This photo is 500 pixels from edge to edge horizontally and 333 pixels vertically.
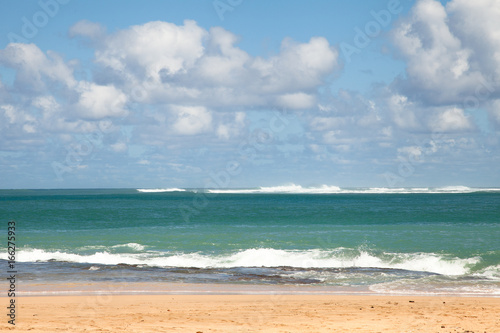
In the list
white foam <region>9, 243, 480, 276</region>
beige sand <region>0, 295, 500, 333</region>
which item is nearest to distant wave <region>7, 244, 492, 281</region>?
white foam <region>9, 243, 480, 276</region>

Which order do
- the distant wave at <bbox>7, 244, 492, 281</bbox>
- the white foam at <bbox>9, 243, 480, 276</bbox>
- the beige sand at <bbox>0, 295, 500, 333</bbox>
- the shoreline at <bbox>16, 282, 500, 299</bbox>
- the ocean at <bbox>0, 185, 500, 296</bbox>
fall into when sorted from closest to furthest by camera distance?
the beige sand at <bbox>0, 295, 500, 333</bbox> → the shoreline at <bbox>16, 282, 500, 299</bbox> → the ocean at <bbox>0, 185, 500, 296</bbox> → the distant wave at <bbox>7, 244, 492, 281</bbox> → the white foam at <bbox>9, 243, 480, 276</bbox>

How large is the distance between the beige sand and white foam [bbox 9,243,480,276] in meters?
7.90

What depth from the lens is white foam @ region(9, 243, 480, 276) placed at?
2320 centimetres

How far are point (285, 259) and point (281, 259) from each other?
214 millimetres

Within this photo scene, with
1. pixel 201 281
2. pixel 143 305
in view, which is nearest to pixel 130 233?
pixel 201 281

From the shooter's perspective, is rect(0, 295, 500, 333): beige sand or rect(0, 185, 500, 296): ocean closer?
rect(0, 295, 500, 333): beige sand

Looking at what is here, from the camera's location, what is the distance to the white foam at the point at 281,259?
76.1 feet

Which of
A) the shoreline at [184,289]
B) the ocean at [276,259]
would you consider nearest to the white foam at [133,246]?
the ocean at [276,259]

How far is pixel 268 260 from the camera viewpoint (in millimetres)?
25125

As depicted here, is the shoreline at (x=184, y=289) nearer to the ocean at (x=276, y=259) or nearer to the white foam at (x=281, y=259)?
the ocean at (x=276, y=259)

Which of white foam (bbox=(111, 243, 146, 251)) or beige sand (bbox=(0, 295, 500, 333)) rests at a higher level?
white foam (bbox=(111, 243, 146, 251))

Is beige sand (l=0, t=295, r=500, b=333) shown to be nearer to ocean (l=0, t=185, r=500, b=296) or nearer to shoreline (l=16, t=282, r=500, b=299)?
shoreline (l=16, t=282, r=500, b=299)

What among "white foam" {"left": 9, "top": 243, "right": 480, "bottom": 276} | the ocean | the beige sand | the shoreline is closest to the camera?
the beige sand

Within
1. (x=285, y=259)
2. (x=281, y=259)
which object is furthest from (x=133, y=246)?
(x=285, y=259)
